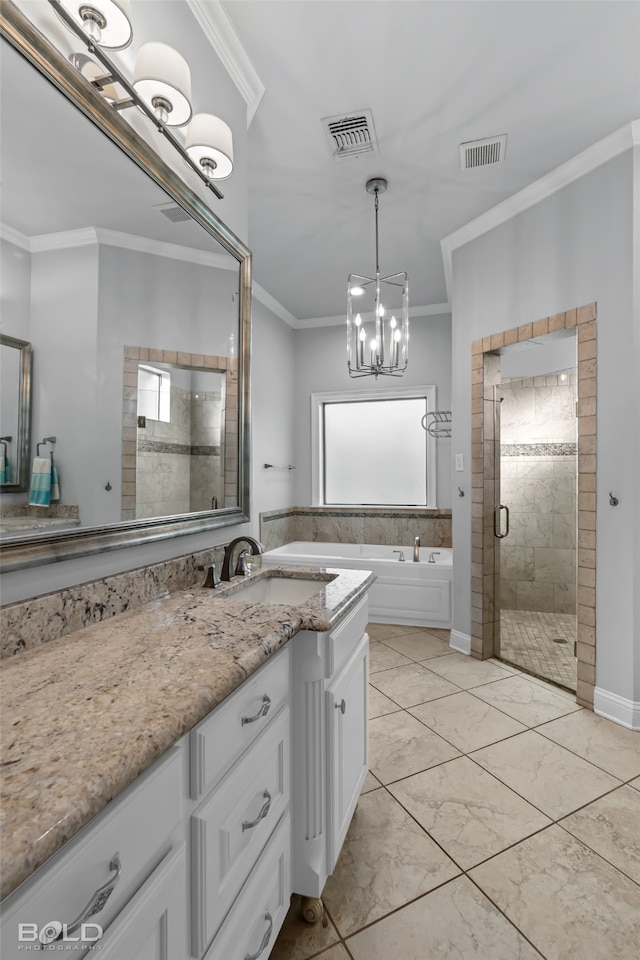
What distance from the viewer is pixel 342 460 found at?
4.95m

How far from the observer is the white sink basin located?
1767mm

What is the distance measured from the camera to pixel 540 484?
14.3 feet

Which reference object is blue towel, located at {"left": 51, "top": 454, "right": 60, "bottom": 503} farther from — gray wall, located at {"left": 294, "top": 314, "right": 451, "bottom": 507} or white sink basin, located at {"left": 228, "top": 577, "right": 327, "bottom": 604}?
gray wall, located at {"left": 294, "top": 314, "right": 451, "bottom": 507}

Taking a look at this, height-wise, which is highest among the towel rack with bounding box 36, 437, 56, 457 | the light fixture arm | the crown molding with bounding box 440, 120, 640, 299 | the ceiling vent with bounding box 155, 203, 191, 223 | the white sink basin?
the crown molding with bounding box 440, 120, 640, 299

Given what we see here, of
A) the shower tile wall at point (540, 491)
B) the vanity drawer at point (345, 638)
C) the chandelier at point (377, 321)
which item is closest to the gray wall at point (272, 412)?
the chandelier at point (377, 321)

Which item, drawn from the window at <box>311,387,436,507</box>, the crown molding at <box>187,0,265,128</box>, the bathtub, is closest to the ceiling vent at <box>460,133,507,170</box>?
the crown molding at <box>187,0,265,128</box>

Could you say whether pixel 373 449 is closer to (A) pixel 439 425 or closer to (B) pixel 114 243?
(A) pixel 439 425

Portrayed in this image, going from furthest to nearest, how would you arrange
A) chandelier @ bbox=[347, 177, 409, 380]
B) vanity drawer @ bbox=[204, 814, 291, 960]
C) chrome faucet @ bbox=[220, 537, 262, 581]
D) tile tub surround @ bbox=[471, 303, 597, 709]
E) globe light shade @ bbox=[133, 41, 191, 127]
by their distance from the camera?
chandelier @ bbox=[347, 177, 409, 380] < tile tub surround @ bbox=[471, 303, 597, 709] < chrome faucet @ bbox=[220, 537, 262, 581] < globe light shade @ bbox=[133, 41, 191, 127] < vanity drawer @ bbox=[204, 814, 291, 960]

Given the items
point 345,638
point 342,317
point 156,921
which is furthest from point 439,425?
point 156,921

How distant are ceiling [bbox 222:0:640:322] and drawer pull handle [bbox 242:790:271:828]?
2.55 m

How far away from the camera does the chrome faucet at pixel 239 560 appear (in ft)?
5.51

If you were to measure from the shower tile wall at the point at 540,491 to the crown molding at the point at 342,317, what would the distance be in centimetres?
95

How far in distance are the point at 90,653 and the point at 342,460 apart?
4.08m

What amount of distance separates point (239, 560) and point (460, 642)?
2.19 meters
